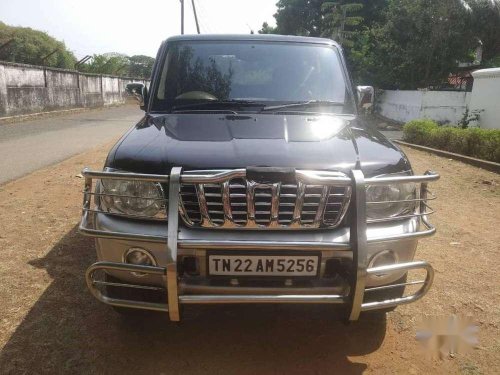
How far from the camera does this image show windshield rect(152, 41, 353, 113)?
3.29m

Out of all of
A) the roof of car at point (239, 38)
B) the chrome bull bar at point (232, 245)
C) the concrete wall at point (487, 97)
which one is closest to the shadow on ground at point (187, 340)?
the chrome bull bar at point (232, 245)

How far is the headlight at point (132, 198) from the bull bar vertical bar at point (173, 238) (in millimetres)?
171

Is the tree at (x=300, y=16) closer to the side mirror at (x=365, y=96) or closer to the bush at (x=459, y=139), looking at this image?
the bush at (x=459, y=139)

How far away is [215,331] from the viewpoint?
274 cm

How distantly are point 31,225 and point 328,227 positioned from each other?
349 centimetres

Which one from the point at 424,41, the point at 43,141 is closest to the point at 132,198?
the point at 43,141

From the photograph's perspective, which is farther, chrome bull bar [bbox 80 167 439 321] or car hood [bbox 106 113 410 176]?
car hood [bbox 106 113 410 176]

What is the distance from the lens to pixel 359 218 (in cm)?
210

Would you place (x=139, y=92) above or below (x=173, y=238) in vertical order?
above

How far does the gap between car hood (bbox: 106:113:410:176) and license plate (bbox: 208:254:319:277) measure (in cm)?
46

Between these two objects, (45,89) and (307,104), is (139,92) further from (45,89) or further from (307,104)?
(45,89)

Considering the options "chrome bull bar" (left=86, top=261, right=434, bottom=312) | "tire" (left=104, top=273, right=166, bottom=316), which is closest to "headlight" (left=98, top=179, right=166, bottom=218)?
"chrome bull bar" (left=86, top=261, right=434, bottom=312)

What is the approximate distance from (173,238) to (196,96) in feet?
5.16

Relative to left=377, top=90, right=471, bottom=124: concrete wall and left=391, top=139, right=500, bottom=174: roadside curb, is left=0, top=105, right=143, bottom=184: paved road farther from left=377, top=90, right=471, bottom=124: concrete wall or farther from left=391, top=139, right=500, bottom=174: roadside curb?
left=377, top=90, right=471, bottom=124: concrete wall
